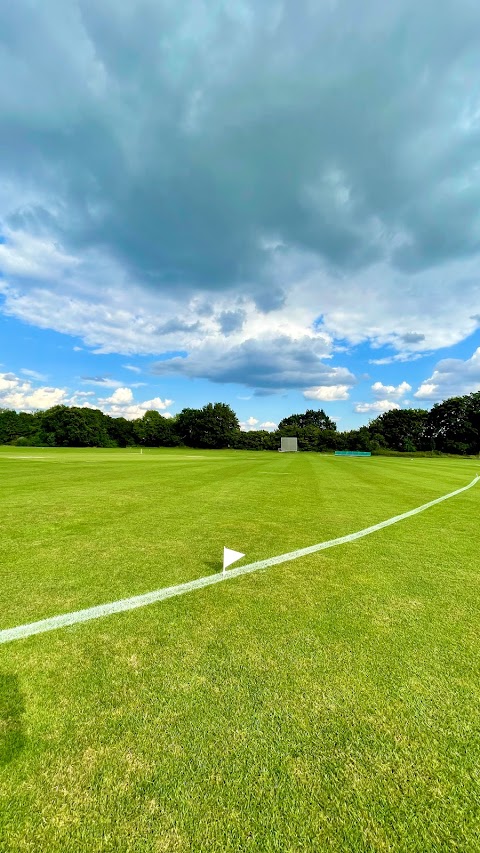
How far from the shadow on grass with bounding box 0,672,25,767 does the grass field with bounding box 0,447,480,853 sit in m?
0.01

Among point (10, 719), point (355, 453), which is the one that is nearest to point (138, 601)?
point (10, 719)

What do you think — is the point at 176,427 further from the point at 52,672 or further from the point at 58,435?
the point at 52,672

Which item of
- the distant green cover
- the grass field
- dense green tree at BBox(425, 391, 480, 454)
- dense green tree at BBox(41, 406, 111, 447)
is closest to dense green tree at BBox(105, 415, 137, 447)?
dense green tree at BBox(41, 406, 111, 447)

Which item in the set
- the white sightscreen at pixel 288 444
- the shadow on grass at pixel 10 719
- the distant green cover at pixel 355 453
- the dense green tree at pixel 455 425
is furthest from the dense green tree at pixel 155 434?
the shadow on grass at pixel 10 719

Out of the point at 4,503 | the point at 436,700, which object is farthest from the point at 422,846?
the point at 4,503

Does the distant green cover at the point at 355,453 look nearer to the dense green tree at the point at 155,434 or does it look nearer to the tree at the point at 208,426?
the tree at the point at 208,426

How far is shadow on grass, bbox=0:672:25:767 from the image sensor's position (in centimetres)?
213

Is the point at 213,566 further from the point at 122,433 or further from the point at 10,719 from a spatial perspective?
the point at 122,433

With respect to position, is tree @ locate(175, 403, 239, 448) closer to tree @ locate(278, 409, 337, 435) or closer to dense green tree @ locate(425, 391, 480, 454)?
tree @ locate(278, 409, 337, 435)

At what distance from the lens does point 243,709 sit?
248 cm

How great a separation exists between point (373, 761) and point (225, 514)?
22.0 feet

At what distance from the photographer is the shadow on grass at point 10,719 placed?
2129mm

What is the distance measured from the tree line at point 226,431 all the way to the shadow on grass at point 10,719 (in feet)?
309

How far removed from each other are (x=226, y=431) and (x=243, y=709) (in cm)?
10247
